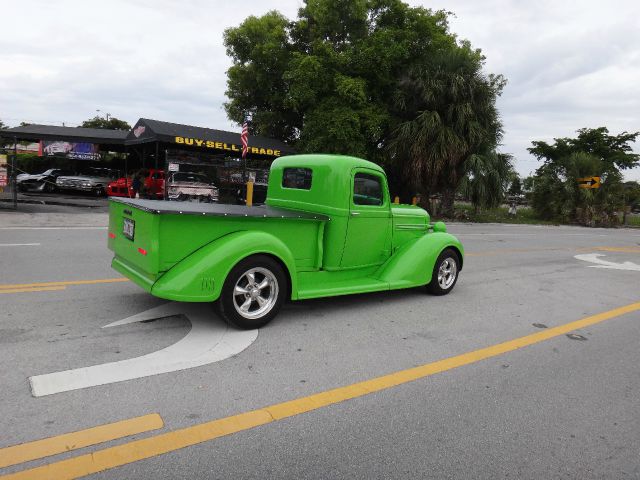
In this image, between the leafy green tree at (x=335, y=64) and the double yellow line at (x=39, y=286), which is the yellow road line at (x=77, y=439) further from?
the leafy green tree at (x=335, y=64)

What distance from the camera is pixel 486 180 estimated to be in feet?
71.1

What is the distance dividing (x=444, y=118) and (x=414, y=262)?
17.6 metres

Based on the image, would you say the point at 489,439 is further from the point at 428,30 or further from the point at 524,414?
→ the point at 428,30

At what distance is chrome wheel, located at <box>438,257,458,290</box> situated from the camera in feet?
21.2

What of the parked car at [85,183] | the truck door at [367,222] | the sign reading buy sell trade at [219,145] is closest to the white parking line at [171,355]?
the truck door at [367,222]

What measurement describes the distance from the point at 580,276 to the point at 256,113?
20.6m

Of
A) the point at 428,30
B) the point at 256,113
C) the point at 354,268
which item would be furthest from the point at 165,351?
the point at 256,113

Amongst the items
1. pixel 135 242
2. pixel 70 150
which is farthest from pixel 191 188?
pixel 135 242

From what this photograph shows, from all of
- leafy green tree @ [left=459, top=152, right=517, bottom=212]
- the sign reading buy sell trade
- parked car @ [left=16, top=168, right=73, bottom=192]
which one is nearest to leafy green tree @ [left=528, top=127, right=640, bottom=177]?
leafy green tree @ [left=459, top=152, right=517, bottom=212]

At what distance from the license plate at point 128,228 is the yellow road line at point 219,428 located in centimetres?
235

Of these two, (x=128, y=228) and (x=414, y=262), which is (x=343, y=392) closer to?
(x=128, y=228)

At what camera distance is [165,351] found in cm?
380

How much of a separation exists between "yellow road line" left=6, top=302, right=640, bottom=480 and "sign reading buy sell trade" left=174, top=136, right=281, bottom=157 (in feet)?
54.2

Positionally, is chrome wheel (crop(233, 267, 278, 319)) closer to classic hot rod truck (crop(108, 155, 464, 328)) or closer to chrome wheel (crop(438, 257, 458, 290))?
classic hot rod truck (crop(108, 155, 464, 328))
